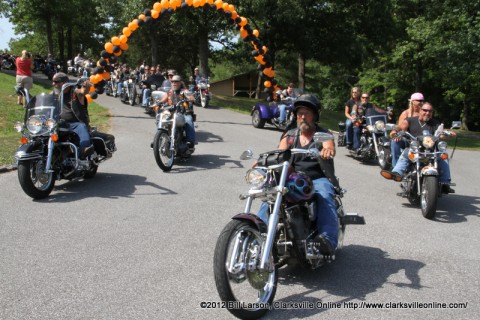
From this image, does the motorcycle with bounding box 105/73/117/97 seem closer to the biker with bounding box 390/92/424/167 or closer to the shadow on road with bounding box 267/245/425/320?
the biker with bounding box 390/92/424/167

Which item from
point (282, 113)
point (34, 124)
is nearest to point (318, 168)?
point (34, 124)

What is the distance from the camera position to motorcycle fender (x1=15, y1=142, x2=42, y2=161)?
716cm

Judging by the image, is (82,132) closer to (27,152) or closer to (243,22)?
(27,152)

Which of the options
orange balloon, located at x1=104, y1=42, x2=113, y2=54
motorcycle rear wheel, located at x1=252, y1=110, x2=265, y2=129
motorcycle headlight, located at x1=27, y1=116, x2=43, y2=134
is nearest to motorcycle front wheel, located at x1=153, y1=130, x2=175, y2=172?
motorcycle headlight, located at x1=27, y1=116, x2=43, y2=134

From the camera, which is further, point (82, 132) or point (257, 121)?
point (257, 121)

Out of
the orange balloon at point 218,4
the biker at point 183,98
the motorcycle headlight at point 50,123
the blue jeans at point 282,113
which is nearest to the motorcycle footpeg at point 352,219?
the motorcycle headlight at point 50,123

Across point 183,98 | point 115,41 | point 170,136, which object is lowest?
point 170,136

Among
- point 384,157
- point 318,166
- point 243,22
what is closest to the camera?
point 318,166

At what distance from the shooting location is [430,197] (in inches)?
291

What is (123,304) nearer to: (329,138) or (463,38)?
(329,138)

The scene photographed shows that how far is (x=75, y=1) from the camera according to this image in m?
43.5

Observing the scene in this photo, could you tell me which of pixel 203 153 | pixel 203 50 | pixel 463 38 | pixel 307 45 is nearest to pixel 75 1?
pixel 203 50

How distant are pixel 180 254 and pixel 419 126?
5.05 metres

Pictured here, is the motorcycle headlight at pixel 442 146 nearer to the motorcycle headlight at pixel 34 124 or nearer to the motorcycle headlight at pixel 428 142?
the motorcycle headlight at pixel 428 142
